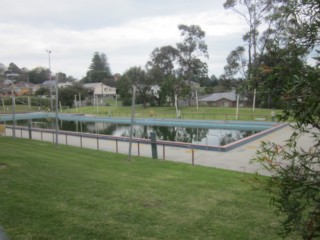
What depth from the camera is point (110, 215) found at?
15.9ft

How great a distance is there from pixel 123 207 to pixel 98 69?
111 metres

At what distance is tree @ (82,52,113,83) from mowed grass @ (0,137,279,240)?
9617 centimetres

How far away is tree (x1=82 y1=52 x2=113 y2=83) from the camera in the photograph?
10162 cm

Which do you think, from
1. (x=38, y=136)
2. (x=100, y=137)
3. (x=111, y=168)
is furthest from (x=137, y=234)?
(x=38, y=136)

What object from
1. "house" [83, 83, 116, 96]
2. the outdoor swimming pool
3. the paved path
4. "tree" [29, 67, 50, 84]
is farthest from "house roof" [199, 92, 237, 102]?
"tree" [29, 67, 50, 84]

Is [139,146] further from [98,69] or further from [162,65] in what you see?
[98,69]

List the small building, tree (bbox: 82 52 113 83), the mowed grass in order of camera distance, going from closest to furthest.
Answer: the mowed grass, the small building, tree (bbox: 82 52 113 83)

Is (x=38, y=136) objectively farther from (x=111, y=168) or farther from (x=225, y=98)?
(x=225, y=98)

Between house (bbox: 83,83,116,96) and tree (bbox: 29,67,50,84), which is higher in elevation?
tree (bbox: 29,67,50,84)

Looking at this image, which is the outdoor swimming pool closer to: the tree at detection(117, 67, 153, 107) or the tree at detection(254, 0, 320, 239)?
the tree at detection(117, 67, 153, 107)

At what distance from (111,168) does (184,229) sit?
5.10 meters

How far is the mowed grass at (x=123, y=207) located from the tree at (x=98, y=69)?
96173mm

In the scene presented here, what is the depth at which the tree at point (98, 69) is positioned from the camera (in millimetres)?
101625

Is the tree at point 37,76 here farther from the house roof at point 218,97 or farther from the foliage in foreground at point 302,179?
the foliage in foreground at point 302,179
